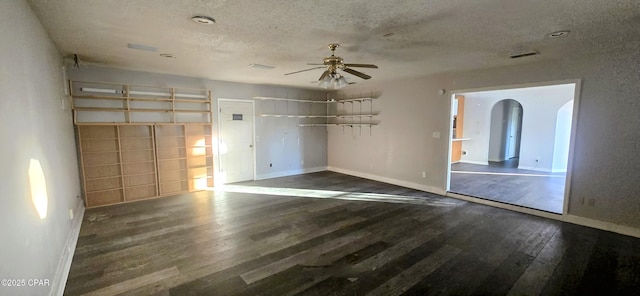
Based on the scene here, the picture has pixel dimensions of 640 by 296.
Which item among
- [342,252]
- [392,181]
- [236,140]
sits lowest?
[342,252]

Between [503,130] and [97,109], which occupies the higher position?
[97,109]

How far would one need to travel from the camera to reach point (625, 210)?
3664 mm

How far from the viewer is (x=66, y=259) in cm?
282

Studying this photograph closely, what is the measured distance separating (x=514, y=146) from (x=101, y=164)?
12454 millimetres

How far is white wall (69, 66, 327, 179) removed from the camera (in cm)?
588

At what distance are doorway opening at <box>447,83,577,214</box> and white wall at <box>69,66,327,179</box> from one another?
11.8ft

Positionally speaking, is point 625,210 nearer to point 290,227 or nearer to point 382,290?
point 382,290

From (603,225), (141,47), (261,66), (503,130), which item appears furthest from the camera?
(503,130)

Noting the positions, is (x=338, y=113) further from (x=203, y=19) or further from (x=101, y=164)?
(x=203, y=19)

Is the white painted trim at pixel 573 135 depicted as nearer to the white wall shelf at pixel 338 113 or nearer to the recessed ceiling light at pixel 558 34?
the recessed ceiling light at pixel 558 34

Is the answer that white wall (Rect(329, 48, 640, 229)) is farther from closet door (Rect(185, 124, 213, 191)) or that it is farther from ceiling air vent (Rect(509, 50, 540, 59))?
closet door (Rect(185, 124, 213, 191))

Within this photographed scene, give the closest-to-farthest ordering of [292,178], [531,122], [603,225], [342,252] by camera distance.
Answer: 1. [342,252]
2. [603,225]
3. [292,178]
4. [531,122]

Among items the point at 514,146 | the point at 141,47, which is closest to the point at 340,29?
the point at 141,47

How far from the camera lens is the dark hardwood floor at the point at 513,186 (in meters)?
4.90
